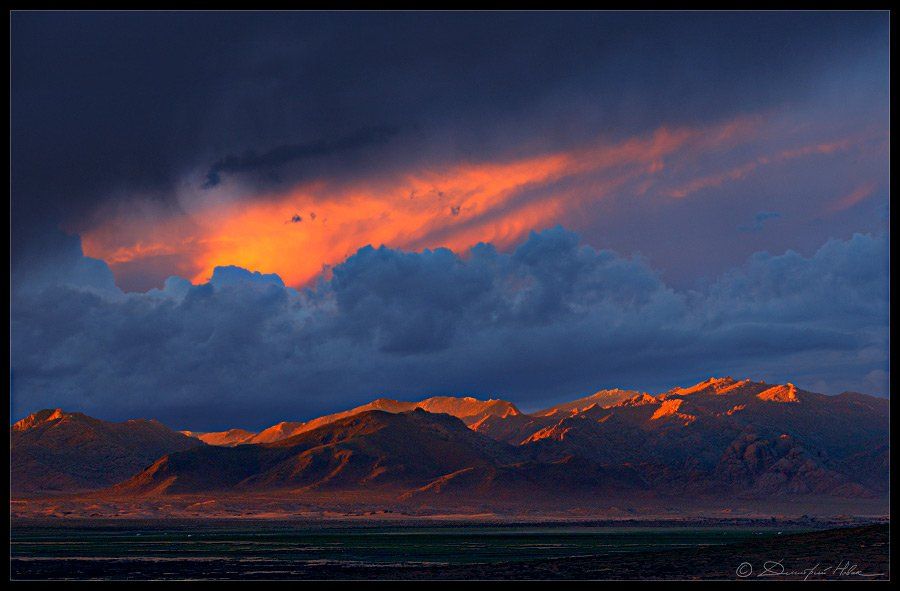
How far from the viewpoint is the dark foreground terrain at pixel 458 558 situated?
8075 cm

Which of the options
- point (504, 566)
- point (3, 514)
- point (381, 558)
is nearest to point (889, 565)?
point (504, 566)

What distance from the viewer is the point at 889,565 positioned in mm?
75250

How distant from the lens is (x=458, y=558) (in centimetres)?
10638

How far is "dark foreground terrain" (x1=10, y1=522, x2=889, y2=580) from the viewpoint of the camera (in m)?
80.8

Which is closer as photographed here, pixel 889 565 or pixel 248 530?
pixel 889 565

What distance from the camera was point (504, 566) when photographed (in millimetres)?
91625
